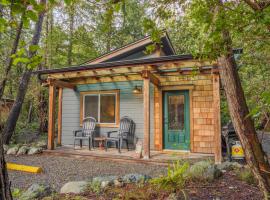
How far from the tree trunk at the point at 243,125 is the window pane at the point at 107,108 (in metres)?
5.31

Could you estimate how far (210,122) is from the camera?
6.32 meters

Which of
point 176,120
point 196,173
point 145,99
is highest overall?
point 145,99

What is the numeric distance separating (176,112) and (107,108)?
93.5 inches

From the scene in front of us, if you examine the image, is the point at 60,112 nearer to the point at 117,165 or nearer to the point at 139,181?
the point at 117,165

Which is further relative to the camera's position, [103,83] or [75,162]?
[103,83]

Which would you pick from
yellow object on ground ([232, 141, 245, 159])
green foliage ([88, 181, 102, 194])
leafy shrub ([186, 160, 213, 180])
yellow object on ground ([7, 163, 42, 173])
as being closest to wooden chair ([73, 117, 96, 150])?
yellow object on ground ([7, 163, 42, 173])

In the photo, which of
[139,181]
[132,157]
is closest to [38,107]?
[132,157]

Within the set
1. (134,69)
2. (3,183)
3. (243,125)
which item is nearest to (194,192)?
(243,125)

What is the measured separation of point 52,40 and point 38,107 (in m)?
3.97

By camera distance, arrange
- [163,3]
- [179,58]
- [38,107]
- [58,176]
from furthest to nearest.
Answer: [38,107], [179,58], [58,176], [163,3]

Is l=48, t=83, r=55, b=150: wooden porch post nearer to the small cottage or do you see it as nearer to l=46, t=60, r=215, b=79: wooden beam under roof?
the small cottage

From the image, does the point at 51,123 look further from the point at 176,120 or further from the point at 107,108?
the point at 176,120

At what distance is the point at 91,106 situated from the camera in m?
Result: 7.94

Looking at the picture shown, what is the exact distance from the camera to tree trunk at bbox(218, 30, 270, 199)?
2.29m
